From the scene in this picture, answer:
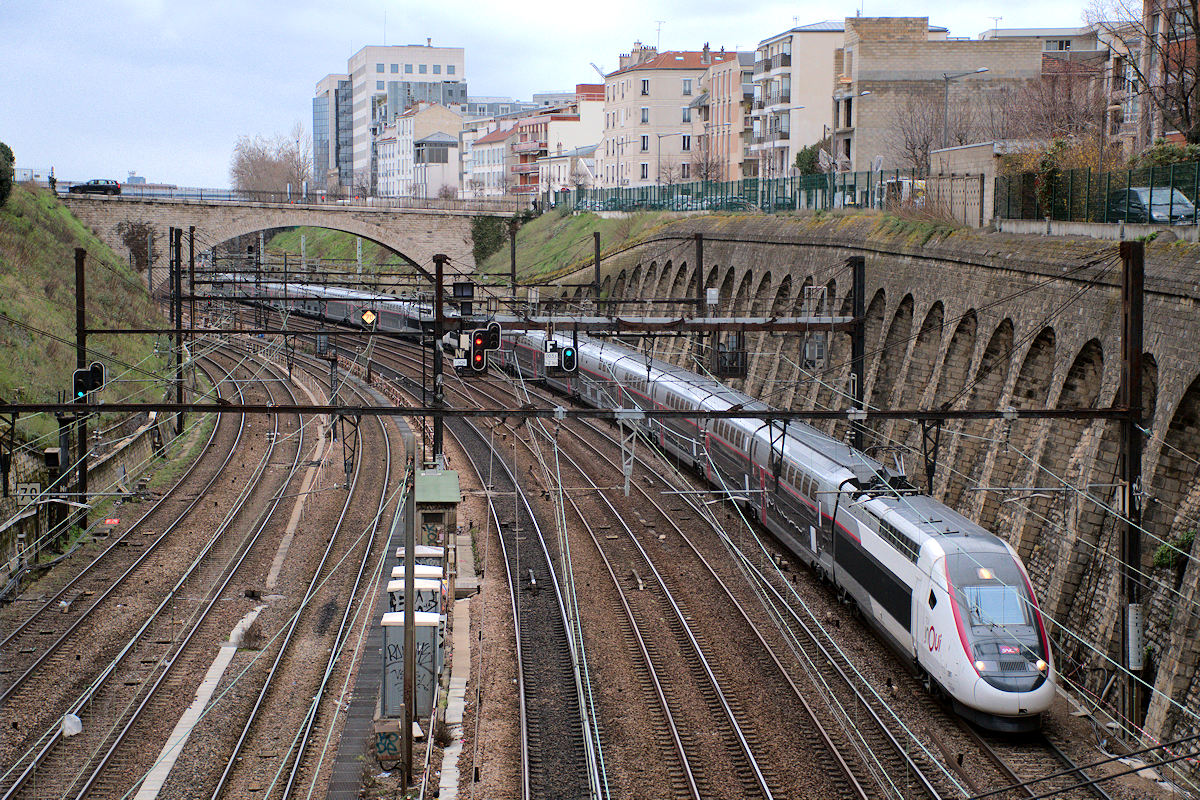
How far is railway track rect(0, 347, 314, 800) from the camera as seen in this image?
55.7ft

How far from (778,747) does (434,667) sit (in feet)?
16.9

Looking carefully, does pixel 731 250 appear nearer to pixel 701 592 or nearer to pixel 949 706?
pixel 701 592

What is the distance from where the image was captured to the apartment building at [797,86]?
7588 cm

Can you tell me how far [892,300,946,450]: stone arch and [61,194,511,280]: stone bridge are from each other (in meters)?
46.2

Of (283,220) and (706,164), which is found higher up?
(706,164)

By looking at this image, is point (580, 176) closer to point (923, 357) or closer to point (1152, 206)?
point (923, 357)

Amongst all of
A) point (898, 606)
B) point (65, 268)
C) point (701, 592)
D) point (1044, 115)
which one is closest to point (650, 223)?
point (1044, 115)

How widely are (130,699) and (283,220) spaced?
60.7m

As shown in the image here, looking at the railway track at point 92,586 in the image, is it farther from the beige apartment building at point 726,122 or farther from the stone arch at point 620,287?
the beige apartment building at point 726,122

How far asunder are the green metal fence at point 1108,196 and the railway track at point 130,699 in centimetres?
1983

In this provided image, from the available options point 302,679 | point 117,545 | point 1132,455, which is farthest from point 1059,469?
point 117,545

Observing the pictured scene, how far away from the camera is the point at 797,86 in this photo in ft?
250

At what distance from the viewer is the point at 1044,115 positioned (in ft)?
181

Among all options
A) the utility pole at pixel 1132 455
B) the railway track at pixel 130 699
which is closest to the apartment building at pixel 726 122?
the railway track at pixel 130 699
